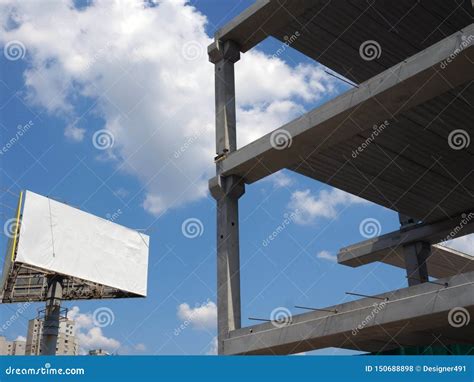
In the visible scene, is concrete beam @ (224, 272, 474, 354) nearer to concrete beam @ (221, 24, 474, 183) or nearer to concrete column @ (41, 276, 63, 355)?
concrete beam @ (221, 24, 474, 183)

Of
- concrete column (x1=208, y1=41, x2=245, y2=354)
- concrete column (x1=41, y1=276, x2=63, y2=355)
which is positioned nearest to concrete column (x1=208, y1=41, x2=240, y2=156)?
concrete column (x1=208, y1=41, x2=245, y2=354)

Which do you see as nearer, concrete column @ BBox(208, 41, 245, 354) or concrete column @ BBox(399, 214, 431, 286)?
concrete column @ BBox(208, 41, 245, 354)

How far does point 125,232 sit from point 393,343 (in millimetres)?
31676

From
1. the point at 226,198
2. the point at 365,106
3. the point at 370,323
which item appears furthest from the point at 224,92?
the point at 370,323

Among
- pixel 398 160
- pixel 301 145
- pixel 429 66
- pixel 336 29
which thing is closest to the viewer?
pixel 429 66

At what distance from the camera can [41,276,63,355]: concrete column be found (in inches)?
1497

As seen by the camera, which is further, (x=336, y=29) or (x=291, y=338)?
(x=336, y=29)

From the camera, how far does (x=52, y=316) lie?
39.6 meters

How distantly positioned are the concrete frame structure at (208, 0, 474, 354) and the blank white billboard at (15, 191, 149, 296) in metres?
22.1

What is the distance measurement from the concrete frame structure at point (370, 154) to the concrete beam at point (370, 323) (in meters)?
0.03

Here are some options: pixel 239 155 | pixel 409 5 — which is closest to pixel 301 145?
pixel 239 155

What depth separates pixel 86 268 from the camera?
4312 cm

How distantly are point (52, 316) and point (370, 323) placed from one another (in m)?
30.1

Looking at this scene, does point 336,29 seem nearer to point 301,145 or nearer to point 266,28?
Answer: point 266,28
